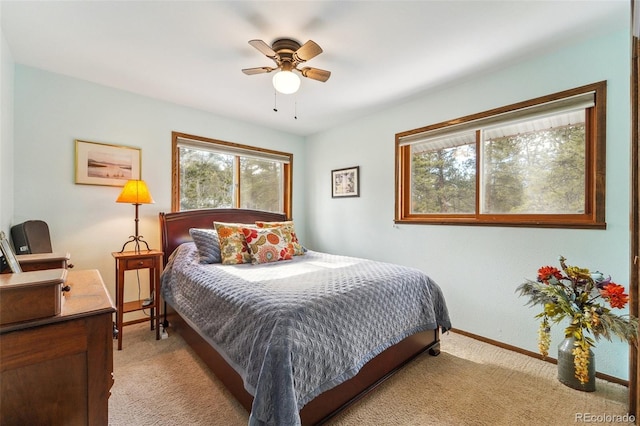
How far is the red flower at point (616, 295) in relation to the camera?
1.60m

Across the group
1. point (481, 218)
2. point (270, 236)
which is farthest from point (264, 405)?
point (481, 218)

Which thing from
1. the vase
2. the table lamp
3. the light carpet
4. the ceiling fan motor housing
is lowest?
the light carpet

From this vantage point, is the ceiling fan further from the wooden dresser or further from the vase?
the vase

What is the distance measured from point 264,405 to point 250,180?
3043 millimetres

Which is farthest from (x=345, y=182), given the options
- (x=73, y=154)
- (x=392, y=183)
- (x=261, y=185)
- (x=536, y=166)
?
(x=73, y=154)

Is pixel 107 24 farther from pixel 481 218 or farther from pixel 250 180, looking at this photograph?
pixel 481 218

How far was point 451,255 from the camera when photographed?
2752mm

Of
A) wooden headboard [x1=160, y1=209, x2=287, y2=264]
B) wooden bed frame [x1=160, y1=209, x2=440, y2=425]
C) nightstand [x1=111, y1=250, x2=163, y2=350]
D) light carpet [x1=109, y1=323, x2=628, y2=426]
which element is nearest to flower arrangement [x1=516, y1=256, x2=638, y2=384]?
light carpet [x1=109, y1=323, x2=628, y2=426]

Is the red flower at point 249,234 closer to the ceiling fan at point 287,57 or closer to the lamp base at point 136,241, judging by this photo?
the lamp base at point 136,241

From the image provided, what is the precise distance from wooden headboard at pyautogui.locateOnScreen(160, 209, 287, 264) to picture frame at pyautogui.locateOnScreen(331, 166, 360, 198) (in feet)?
3.70

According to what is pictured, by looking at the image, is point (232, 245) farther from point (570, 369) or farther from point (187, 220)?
point (570, 369)

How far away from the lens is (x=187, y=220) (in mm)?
3055

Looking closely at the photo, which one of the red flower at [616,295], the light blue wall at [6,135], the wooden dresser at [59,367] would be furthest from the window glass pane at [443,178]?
the light blue wall at [6,135]

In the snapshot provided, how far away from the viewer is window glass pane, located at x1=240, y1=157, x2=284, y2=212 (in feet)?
12.5
